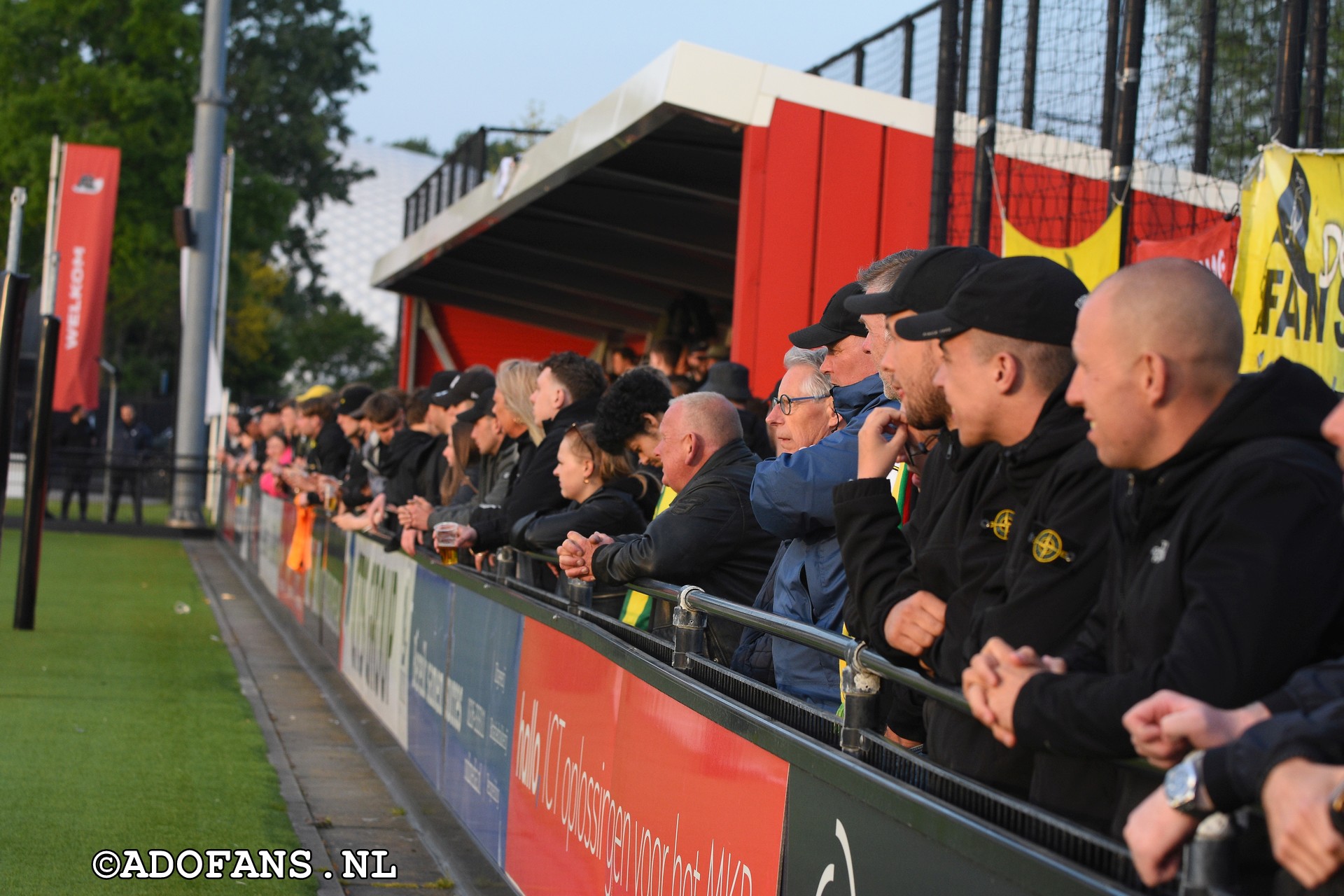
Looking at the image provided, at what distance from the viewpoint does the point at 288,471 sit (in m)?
13.8

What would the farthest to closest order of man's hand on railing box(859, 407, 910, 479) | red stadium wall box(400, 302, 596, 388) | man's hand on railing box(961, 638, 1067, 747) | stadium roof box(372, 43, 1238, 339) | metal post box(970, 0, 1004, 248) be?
red stadium wall box(400, 302, 596, 388)
stadium roof box(372, 43, 1238, 339)
metal post box(970, 0, 1004, 248)
man's hand on railing box(859, 407, 910, 479)
man's hand on railing box(961, 638, 1067, 747)

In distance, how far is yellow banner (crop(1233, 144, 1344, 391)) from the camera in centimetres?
544

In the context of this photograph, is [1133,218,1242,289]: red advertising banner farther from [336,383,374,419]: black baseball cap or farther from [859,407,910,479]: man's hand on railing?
[336,383,374,419]: black baseball cap

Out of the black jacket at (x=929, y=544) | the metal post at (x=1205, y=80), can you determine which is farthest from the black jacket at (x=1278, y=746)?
the metal post at (x=1205, y=80)

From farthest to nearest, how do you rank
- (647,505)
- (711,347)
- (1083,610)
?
(711,347), (647,505), (1083,610)

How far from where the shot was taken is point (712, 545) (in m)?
4.64

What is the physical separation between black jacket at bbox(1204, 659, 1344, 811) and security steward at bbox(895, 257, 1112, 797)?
0.58m

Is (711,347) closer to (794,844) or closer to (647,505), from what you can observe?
(647,505)

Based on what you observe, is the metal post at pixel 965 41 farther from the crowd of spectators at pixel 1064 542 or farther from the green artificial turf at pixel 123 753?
the green artificial turf at pixel 123 753

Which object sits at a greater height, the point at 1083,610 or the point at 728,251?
the point at 728,251

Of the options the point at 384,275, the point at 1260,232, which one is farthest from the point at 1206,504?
the point at 384,275

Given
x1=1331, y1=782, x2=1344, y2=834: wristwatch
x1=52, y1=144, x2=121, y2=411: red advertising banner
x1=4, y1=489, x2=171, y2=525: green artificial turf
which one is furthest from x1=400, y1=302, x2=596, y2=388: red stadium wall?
x1=1331, y1=782, x2=1344, y2=834: wristwatch

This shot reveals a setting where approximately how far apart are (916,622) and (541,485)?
3881mm

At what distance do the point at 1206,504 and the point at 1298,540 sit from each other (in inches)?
5.4
